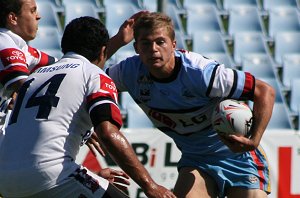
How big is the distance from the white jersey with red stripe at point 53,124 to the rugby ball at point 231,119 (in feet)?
3.94

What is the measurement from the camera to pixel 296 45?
41.9ft

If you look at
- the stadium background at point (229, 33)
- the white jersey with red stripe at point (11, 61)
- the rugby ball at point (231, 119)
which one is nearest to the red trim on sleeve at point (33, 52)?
the white jersey with red stripe at point (11, 61)

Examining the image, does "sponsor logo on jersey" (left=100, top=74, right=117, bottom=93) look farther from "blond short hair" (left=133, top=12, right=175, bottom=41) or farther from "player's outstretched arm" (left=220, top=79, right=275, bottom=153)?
"player's outstretched arm" (left=220, top=79, right=275, bottom=153)

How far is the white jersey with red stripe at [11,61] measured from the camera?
575 cm

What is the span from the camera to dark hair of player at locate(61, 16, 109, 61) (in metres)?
4.87

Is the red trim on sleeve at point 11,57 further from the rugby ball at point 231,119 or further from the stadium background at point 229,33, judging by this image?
the stadium background at point 229,33

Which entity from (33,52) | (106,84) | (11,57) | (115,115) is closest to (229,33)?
(33,52)

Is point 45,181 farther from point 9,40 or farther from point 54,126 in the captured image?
point 9,40

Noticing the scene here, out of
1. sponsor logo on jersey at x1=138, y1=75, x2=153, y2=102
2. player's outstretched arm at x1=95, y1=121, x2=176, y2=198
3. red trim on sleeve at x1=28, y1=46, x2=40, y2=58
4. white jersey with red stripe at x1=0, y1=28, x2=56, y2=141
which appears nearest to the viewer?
player's outstretched arm at x1=95, y1=121, x2=176, y2=198

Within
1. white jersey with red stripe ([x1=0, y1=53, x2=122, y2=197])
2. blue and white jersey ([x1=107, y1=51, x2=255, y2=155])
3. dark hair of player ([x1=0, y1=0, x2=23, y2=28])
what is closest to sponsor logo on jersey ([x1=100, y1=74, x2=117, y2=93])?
white jersey with red stripe ([x1=0, y1=53, x2=122, y2=197])

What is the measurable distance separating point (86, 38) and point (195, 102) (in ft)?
4.15

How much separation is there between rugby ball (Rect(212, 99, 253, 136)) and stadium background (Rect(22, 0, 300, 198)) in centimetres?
465

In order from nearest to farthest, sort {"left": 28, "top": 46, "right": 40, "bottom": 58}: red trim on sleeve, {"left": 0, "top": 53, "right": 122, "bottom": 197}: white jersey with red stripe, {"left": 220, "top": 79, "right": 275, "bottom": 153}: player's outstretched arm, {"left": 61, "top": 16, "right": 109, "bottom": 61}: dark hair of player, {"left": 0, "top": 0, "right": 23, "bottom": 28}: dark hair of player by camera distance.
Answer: {"left": 0, "top": 53, "right": 122, "bottom": 197}: white jersey with red stripe, {"left": 61, "top": 16, "right": 109, "bottom": 61}: dark hair of player, {"left": 220, "top": 79, "right": 275, "bottom": 153}: player's outstretched arm, {"left": 0, "top": 0, "right": 23, "bottom": 28}: dark hair of player, {"left": 28, "top": 46, "right": 40, "bottom": 58}: red trim on sleeve

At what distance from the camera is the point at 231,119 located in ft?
18.7
